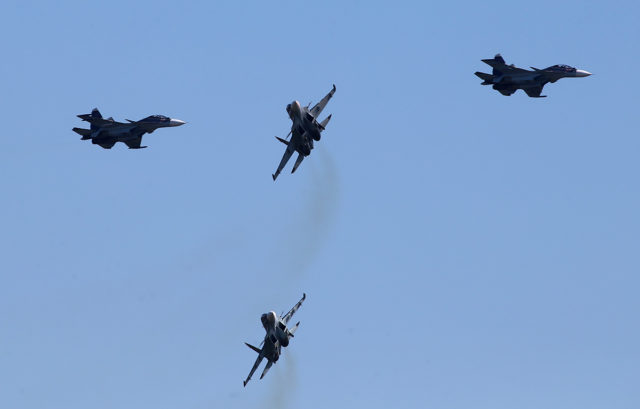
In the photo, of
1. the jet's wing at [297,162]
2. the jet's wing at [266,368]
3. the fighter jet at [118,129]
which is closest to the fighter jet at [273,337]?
the jet's wing at [266,368]

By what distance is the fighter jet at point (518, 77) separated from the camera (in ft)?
350

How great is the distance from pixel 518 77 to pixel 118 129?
4505cm

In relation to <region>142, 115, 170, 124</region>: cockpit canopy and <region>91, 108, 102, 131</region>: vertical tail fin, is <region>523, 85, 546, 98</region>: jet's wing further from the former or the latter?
<region>91, 108, 102, 131</region>: vertical tail fin

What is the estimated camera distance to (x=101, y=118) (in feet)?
345

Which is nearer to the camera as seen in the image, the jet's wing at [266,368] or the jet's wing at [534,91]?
the jet's wing at [266,368]

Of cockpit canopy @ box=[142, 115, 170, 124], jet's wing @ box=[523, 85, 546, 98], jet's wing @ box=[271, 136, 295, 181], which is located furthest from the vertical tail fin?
jet's wing @ box=[523, 85, 546, 98]

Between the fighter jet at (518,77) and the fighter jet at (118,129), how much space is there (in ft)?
117

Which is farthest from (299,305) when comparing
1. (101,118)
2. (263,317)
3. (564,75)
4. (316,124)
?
(564,75)

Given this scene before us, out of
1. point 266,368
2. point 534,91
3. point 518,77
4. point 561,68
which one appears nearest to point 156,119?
point 266,368

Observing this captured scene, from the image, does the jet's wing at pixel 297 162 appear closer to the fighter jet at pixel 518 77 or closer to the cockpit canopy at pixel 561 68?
the fighter jet at pixel 518 77

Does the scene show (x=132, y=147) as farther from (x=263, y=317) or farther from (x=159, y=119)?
(x=263, y=317)

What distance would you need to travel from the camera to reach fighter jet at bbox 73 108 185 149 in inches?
4063

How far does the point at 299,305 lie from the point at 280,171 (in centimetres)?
1658

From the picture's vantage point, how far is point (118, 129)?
10469 centimetres
